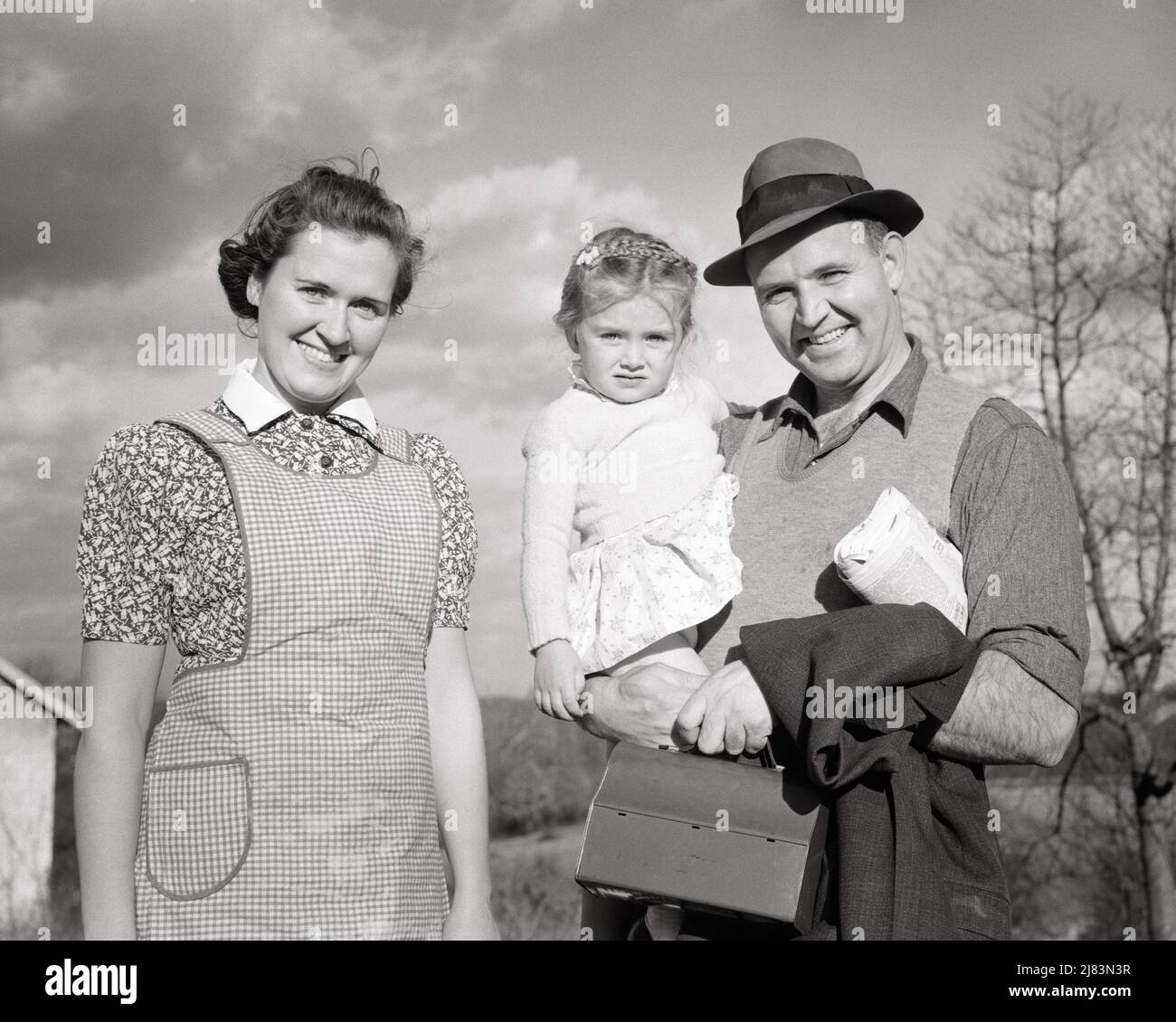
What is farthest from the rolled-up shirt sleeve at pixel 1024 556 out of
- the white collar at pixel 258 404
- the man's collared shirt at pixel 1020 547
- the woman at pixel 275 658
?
the white collar at pixel 258 404

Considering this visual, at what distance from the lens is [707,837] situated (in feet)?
7.40

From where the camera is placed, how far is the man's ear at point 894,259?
2783 millimetres

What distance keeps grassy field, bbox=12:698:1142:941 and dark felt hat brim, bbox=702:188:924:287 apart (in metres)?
4.16

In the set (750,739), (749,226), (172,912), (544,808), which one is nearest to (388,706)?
(172,912)

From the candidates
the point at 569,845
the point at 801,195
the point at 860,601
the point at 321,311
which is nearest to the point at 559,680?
the point at 860,601

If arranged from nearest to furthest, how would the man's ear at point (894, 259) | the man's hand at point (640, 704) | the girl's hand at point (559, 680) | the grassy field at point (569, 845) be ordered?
the man's hand at point (640, 704) < the girl's hand at point (559, 680) < the man's ear at point (894, 259) < the grassy field at point (569, 845)

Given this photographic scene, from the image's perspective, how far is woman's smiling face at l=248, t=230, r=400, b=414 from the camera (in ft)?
7.63

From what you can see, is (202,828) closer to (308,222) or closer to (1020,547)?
(308,222)

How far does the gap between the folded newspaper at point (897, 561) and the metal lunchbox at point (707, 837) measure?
1.19ft

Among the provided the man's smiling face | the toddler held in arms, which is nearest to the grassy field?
the toddler held in arms

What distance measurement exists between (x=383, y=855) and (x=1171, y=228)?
10.7 meters

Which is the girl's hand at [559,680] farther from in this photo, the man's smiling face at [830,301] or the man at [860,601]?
the man's smiling face at [830,301]
